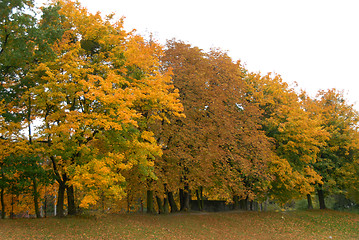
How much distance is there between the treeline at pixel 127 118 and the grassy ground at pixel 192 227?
1.84 metres

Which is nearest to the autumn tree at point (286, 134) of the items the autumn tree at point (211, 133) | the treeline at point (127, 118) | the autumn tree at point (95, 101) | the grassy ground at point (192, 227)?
the treeline at point (127, 118)

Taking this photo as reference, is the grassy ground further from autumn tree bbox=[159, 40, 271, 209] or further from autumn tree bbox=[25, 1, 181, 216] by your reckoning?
autumn tree bbox=[159, 40, 271, 209]

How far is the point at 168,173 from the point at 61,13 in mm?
12240

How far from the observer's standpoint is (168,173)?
19766mm

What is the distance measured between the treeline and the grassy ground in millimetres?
1838

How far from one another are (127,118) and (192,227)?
985 cm

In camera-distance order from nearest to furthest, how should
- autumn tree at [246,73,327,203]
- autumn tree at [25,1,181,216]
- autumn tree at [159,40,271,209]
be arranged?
autumn tree at [25,1,181,216] < autumn tree at [159,40,271,209] < autumn tree at [246,73,327,203]

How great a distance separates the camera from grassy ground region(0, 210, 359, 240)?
1491cm

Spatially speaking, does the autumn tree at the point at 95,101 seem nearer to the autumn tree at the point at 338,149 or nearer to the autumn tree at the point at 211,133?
the autumn tree at the point at 211,133

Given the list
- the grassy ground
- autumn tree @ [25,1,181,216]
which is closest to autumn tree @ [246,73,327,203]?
the grassy ground

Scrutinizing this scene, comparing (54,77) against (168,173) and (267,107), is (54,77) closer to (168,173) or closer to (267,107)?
(168,173)

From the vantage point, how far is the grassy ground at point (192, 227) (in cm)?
1491

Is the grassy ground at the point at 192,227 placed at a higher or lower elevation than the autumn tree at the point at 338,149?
lower

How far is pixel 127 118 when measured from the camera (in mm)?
14633
